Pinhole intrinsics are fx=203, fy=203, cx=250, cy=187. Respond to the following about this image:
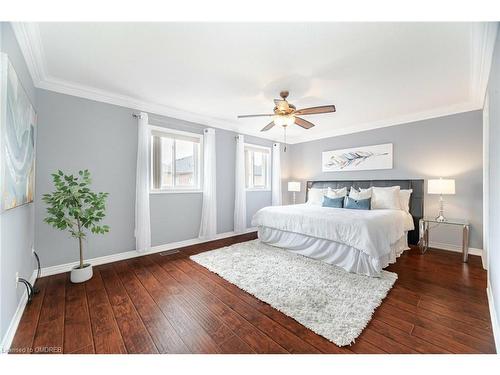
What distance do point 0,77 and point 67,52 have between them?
1.05 m

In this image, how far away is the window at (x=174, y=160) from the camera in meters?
3.59

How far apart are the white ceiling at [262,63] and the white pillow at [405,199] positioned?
4.84ft

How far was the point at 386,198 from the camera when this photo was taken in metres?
3.72

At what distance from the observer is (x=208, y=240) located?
13.6ft

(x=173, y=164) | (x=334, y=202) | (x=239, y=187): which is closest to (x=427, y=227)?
(x=334, y=202)

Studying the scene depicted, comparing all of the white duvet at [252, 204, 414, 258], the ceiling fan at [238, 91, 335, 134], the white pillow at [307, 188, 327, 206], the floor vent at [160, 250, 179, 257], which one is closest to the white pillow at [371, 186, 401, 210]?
the white duvet at [252, 204, 414, 258]

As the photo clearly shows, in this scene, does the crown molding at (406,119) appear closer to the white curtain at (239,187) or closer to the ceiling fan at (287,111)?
the white curtain at (239,187)

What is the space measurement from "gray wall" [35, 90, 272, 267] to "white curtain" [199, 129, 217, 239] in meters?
0.14

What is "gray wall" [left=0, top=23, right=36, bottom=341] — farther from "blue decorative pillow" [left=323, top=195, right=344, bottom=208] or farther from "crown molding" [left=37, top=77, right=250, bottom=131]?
"blue decorative pillow" [left=323, top=195, right=344, bottom=208]

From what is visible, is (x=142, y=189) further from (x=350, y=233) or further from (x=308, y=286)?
(x=350, y=233)

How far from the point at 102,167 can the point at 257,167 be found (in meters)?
3.39

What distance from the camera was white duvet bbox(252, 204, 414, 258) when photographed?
2.55m
